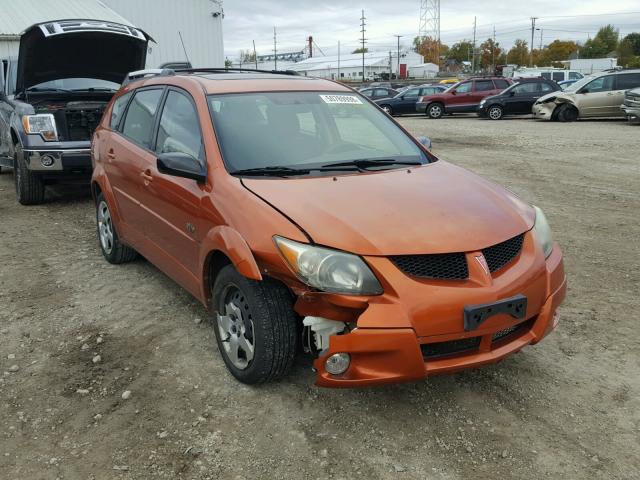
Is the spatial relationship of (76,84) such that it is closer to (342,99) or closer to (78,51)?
(78,51)

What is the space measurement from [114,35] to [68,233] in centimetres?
285

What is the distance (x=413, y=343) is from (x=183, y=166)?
1.72 m

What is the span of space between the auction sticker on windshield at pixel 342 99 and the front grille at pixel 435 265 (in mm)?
1840

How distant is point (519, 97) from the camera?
2202cm

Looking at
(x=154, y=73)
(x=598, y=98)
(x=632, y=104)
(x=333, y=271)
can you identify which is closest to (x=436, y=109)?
(x=598, y=98)

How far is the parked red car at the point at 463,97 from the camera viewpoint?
79.3ft

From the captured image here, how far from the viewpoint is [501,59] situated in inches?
3770

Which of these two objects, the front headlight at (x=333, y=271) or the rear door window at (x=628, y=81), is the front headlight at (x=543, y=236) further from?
the rear door window at (x=628, y=81)

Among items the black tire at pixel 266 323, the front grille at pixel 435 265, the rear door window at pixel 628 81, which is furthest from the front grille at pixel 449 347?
the rear door window at pixel 628 81

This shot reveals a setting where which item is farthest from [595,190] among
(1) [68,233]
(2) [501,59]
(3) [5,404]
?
(2) [501,59]

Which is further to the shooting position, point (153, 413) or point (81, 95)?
point (81, 95)

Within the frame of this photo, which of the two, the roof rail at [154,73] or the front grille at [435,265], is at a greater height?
the roof rail at [154,73]

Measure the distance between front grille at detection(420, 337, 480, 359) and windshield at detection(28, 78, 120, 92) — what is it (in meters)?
7.21

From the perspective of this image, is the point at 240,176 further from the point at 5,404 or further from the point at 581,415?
the point at 581,415
